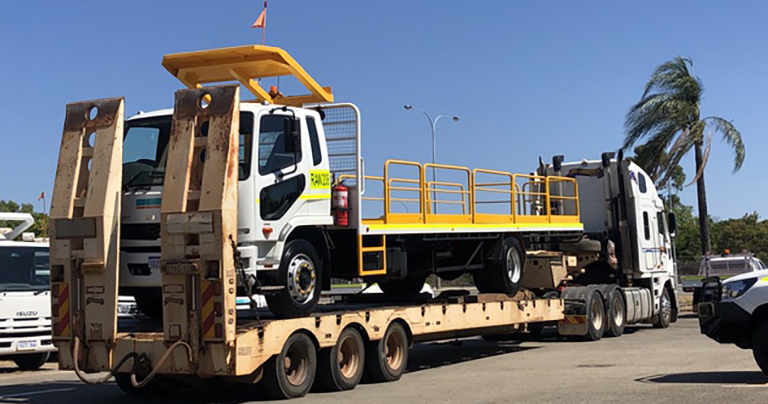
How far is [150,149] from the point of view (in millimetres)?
11883

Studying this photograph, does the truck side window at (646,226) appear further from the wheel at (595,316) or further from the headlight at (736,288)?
the headlight at (736,288)

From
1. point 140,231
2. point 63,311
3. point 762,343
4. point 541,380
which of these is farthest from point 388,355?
point 762,343

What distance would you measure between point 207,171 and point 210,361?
2076 mm

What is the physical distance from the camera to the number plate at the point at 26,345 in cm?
1622

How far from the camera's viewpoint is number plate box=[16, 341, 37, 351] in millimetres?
16219

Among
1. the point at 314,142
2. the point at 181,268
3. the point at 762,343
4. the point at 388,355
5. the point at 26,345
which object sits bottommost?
the point at 388,355

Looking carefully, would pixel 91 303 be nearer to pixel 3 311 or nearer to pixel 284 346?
pixel 284 346

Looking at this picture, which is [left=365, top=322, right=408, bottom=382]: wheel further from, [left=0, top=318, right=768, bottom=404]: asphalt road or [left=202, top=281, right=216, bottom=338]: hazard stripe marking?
[left=202, top=281, right=216, bottom=338]: hazard stripe marking

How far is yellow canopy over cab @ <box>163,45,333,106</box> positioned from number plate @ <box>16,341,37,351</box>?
6.10 meters

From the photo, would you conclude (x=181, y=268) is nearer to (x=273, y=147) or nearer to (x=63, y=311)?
(x=63, y=311)

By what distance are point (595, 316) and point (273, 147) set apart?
10.9 meters

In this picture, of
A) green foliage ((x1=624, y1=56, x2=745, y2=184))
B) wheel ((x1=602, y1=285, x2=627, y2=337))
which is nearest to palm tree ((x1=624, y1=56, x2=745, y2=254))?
green foliage ((x1=624, y1=56, x2=745, y2=184))

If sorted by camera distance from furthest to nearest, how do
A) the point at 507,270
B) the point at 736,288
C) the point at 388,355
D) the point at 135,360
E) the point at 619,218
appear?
the point at 619,218 → the point at 507,270 → the point at 388,355 → the point at 736,288 → the point at 135,360

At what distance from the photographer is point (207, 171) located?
10.5 metres
